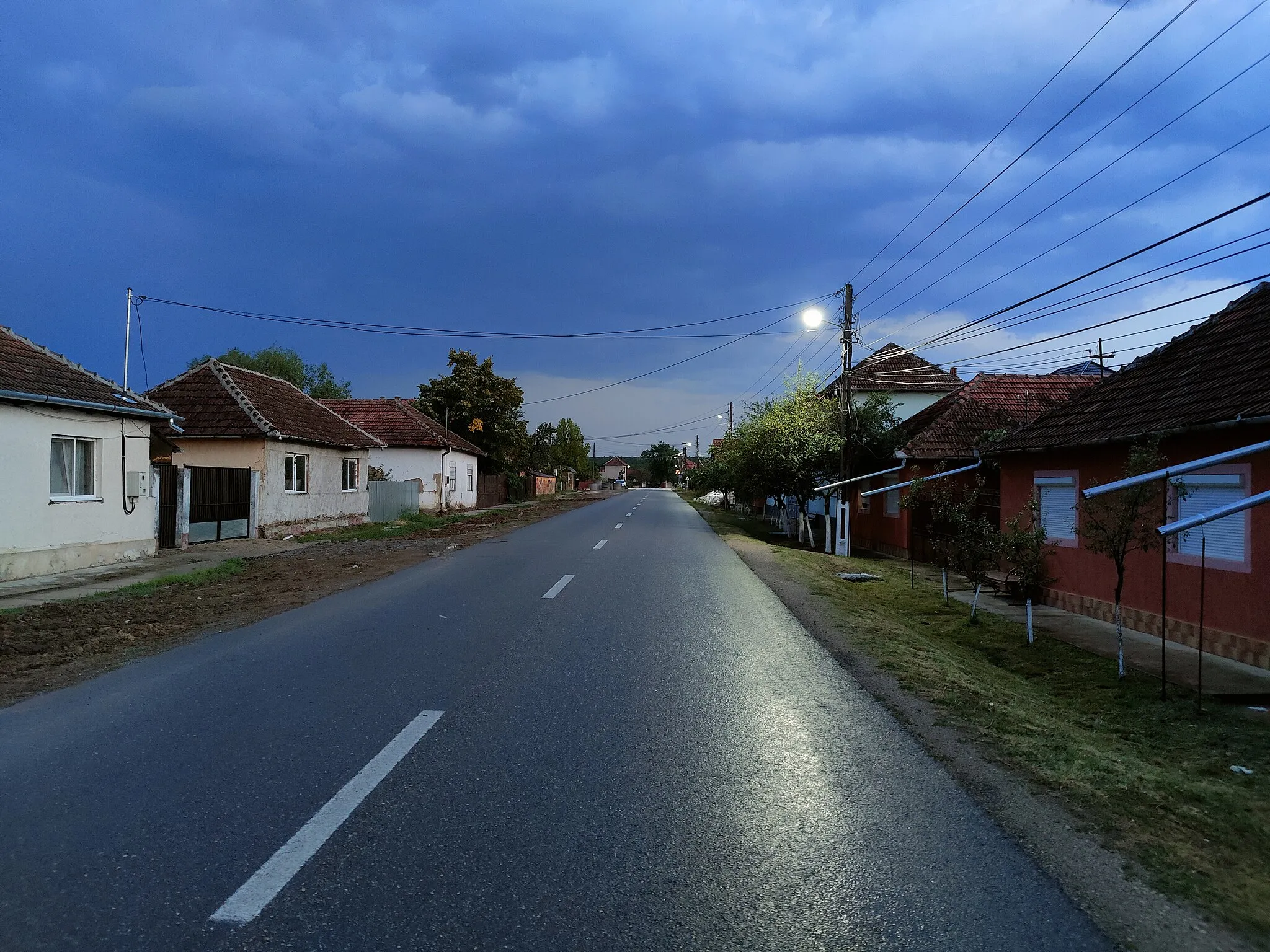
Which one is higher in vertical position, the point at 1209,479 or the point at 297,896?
the point at 1209,479

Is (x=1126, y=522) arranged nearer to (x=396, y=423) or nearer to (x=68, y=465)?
(x=68, y=465)

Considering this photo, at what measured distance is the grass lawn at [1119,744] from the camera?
3.71 meters

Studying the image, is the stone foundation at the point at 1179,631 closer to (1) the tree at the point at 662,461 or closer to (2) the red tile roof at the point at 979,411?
(2) the red tile roof at the point at 979,411

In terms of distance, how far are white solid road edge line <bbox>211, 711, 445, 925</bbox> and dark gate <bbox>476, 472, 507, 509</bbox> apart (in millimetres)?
41835

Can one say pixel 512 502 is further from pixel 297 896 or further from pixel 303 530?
pixel 297 896

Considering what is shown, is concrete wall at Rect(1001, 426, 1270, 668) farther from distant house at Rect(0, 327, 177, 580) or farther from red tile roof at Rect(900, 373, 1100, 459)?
distant house at Rect(0, 327, 177, 580)

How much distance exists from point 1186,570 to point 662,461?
130044 mm

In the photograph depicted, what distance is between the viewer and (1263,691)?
755cm

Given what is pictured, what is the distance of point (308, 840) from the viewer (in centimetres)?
373

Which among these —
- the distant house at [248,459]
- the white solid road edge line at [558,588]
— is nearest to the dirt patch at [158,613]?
the distant house at [248,459]

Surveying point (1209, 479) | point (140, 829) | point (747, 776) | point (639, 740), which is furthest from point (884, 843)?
point (1209, 479)

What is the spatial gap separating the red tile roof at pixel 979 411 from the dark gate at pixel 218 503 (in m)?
18.3

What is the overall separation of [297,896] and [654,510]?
39.1 metres

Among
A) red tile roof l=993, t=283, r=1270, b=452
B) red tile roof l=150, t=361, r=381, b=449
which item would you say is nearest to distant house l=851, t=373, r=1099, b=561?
red tile roof l=993, t=283, r=1270, b=452
